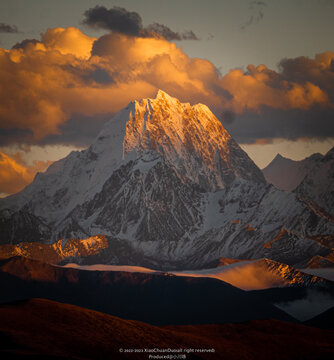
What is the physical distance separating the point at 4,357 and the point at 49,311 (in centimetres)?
4718

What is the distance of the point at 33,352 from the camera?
110 metres

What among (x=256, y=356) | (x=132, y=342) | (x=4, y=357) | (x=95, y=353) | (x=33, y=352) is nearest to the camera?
(x=4, y=357)

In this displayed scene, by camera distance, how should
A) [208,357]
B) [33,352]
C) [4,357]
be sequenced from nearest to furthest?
[4,357]
[33,352]
[208,357]

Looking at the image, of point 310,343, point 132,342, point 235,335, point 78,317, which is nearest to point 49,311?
point 78,317

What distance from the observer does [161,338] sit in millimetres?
155000

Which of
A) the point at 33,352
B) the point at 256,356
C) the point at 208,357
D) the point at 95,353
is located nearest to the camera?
the point at 33,352

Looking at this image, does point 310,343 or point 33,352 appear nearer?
point 33,352

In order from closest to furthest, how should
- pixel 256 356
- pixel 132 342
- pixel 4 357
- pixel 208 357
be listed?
pixel 4 357, pixel 132 342, pixel 208 357, pixel 256 356

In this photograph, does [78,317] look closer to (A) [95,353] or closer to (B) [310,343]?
(A) [95,353]

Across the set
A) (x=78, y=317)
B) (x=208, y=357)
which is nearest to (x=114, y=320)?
(x=78, y=317)

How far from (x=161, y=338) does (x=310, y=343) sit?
52.3m

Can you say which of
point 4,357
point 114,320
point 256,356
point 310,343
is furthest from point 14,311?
point 310,343

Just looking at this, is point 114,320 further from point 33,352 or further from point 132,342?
point 33,352

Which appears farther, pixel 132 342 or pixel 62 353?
A: pixel 132 342
